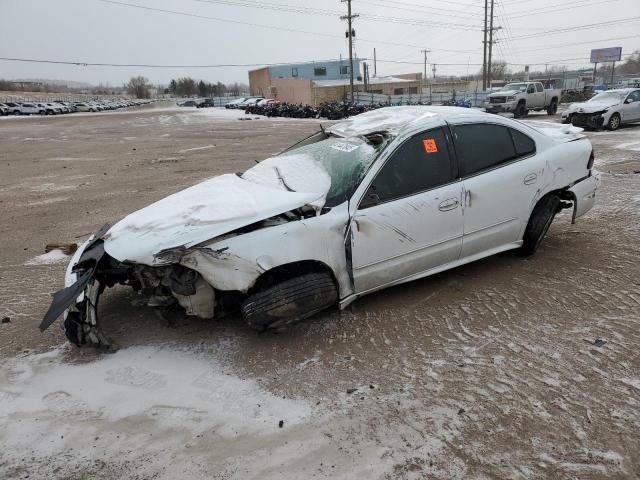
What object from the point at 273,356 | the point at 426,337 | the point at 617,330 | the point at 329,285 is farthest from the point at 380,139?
the point at 617,330

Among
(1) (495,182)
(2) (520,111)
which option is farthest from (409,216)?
(2) (520,111)

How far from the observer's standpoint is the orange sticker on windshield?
3.87 metres

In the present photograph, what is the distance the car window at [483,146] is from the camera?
13.2 feet

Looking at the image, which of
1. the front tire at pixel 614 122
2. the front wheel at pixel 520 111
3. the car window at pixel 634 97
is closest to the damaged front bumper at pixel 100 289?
the front tire at pixel 614 122

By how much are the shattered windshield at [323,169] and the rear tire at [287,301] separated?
57 centimetres

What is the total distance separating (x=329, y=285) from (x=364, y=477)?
143 cm

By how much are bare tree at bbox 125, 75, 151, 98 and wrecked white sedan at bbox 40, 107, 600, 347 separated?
144 meters

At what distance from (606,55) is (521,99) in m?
58.6

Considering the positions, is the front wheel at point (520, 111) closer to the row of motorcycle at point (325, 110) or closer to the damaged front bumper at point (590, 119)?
the row of motorcycle at point (325, 110)

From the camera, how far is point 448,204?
3.82 meters

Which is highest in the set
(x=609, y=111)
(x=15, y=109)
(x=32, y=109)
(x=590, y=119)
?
(x=15, y=109)

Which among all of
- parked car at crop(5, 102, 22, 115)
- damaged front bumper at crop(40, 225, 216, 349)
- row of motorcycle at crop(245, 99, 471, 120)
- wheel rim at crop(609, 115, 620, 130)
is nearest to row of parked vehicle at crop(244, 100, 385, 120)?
row of motorcycle at crop(245, 99, 471, 120)

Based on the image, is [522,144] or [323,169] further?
[522,144]

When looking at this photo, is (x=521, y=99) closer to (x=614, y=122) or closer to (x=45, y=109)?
(x=614, y=122)
